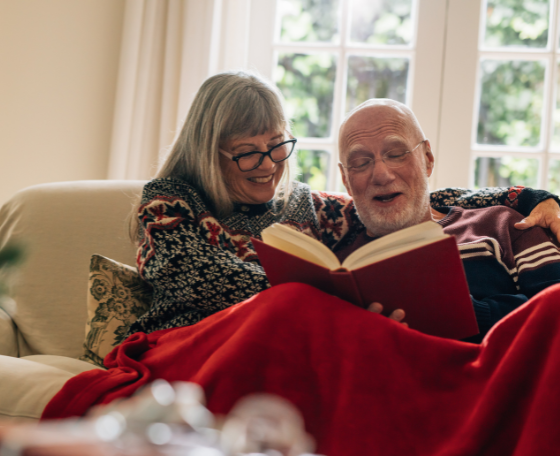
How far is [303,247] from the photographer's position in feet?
3.41

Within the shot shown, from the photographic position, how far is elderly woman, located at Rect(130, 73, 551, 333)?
1317mm

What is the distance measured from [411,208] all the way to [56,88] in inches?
68.8

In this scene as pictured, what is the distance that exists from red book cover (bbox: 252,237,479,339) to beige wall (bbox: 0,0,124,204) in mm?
1719

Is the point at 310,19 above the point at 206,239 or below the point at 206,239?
above

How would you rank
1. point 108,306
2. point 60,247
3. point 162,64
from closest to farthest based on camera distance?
point 108,306 < point 60,247 < point 162,64

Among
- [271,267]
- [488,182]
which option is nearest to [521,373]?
[271,267]

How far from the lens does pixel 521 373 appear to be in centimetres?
75

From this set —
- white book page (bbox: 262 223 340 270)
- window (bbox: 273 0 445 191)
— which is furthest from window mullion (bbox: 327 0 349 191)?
white book page (bbox: 262 223 340 270)

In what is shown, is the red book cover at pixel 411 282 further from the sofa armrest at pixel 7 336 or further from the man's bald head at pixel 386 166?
the sofa armrest at pixel 7 336

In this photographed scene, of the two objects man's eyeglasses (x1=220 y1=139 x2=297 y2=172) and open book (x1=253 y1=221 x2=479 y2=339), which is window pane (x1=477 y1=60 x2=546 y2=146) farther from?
open book (x1=253 y1=221 x2=479 y2=339)

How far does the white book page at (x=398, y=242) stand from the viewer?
3.19ft

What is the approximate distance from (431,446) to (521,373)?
0.16 metres

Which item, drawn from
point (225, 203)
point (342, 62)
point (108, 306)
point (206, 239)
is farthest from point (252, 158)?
point (342, 62)

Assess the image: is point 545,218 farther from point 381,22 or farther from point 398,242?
point 381,22
